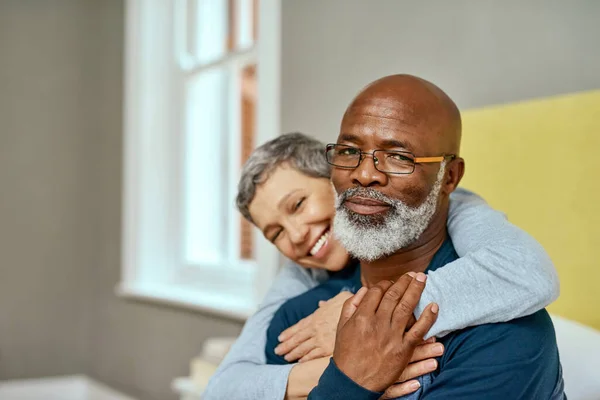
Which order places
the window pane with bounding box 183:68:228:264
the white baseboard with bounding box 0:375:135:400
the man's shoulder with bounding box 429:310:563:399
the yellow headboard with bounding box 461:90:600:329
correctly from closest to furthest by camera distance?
the man's shoulder with bounding box 429:310:563:399, the yellow headboard with bounding box 461:90:600:329, the window pane with bounding box 183:68:228:264, the white baseboard with bounding box 0:375:135:400

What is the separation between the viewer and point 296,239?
1671 mm

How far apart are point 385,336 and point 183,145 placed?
9.97 feet

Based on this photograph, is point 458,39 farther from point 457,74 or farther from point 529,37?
point 529,37

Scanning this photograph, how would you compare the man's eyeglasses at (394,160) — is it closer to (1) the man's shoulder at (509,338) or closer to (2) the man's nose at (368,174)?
(2) the man's nose at (368,174)

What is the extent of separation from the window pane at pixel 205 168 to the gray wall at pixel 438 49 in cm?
103

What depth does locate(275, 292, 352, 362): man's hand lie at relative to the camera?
143cm

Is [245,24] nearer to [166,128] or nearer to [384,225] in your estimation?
[166,128]

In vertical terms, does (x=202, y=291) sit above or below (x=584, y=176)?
below

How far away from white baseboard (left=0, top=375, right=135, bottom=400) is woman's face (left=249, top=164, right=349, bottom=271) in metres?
2.86

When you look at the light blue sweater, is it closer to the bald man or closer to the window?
the bald man

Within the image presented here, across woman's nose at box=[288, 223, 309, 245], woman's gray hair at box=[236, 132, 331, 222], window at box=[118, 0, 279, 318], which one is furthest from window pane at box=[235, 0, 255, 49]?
woman's nose at box=[288, 223, 309, 245]

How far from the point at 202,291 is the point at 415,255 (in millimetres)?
2527

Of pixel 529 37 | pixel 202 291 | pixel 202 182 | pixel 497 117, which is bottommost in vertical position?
pixel 202 291

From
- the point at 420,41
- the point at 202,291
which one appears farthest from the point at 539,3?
the point at 202,291
